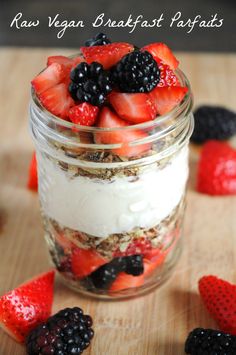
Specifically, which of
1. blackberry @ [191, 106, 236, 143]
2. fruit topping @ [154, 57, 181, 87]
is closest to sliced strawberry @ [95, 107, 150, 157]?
fruit topping @ [154, 57, 181, 87]

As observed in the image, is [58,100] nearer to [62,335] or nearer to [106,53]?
[106,53]

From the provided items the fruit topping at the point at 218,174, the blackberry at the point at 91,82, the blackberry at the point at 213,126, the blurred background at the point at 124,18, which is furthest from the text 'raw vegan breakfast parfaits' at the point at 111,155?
the blurred background at the point at 124,18

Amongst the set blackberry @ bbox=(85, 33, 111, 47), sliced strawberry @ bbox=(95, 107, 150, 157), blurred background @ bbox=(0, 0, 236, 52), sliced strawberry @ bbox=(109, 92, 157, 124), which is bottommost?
blurred background @ bbox=(0, 0, 236, 52)

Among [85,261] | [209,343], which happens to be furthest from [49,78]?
[209,343]

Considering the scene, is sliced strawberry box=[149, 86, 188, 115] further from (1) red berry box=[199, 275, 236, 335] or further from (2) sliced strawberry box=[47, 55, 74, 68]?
(1) red berry box=[199, 275, 236, 335]

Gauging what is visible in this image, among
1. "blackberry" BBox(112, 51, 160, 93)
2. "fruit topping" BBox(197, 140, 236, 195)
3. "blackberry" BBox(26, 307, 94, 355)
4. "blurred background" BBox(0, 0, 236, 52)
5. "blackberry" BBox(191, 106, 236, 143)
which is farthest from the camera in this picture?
"blurred background" BBox(0, 0, 236, 52)

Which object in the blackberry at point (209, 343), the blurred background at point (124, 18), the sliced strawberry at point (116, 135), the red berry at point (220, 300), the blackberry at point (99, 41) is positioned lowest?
the blurred background at point (124, 18)

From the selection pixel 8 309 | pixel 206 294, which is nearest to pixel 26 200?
pixel 8 309

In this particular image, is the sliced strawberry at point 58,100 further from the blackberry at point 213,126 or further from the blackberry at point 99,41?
the blackberry at point 213,126
